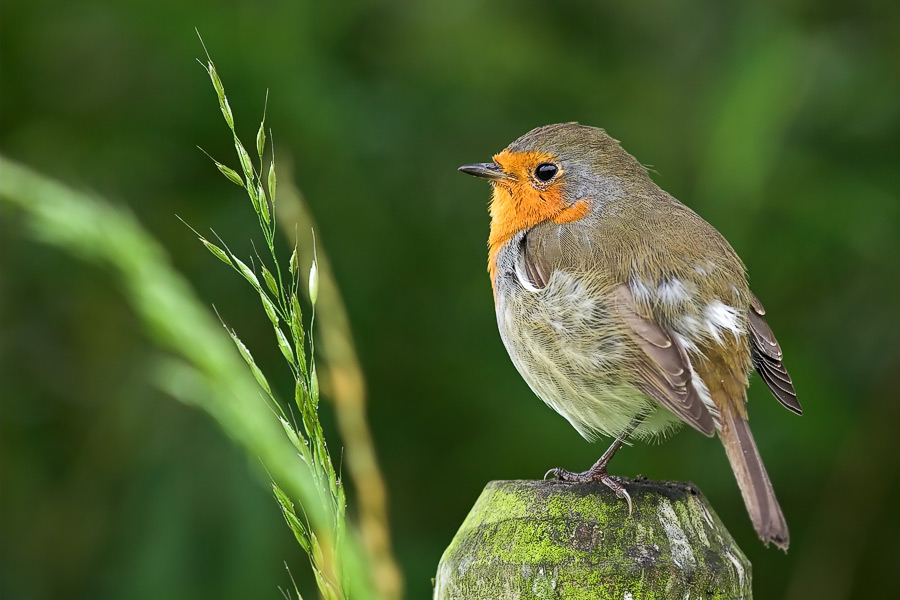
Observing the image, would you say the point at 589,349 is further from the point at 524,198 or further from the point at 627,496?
the point at 627,496

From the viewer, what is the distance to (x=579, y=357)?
286 centimetres

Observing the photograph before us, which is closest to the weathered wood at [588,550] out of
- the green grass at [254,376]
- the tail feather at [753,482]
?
the tail feather at [753,482]

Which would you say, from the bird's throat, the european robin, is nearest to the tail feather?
the european robin

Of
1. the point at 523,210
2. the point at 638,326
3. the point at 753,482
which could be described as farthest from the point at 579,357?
the point at 523,210

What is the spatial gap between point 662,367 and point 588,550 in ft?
3.63

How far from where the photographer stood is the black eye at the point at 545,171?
11.9 feet

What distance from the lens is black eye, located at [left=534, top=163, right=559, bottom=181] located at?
3.64 m

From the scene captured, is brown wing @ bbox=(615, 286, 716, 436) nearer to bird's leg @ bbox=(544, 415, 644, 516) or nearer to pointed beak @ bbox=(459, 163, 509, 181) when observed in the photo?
bird's leg @ bbox=(544, 415, 644, 516)

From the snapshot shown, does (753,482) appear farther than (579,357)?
No

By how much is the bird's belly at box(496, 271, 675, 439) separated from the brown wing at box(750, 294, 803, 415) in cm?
28

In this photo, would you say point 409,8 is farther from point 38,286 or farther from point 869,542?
point 869,542

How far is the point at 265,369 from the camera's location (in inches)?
150

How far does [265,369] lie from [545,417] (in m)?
1.01

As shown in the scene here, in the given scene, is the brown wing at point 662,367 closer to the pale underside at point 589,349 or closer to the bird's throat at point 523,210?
the pale underside at point 589,349
